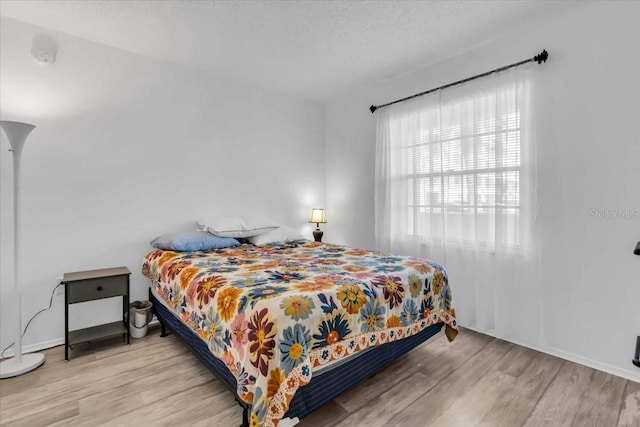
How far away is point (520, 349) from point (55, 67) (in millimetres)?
4439

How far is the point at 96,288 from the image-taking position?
2361mm

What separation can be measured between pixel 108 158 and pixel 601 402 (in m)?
4.01

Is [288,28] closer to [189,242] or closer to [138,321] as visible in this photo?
[189,242]

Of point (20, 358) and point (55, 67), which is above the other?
point (55, 67)

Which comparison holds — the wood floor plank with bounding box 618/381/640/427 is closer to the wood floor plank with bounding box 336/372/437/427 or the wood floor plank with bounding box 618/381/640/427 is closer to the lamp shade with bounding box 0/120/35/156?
the wood floor plank with bounding box 336/372/437/427

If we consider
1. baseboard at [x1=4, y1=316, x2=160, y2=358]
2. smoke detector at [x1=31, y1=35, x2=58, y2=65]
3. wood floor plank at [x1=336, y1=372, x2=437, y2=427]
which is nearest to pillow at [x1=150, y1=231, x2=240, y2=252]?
baseboard at [x1=4, y1=316, x2=160, y2=358]

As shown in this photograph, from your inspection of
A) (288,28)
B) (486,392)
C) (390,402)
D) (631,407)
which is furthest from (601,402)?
(288,28)

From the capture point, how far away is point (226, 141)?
11.4 feet

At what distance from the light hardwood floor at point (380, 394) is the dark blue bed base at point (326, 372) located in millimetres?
170

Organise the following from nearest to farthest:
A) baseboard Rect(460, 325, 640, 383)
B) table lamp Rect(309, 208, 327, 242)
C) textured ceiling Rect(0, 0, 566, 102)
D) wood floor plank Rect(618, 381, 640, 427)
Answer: wood floor plank Rect(618, 381, 640, 427) < baseboard Rect(460, 325, 640, 383) < textured ceiling Rect(0, 0, 566, 102) < table lamp Rect(309, 208, 327, 242)

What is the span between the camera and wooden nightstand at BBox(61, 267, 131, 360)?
225cm

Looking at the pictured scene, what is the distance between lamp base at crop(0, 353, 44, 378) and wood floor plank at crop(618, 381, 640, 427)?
359 cm

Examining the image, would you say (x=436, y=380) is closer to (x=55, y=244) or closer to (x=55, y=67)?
(x=55, y=244)

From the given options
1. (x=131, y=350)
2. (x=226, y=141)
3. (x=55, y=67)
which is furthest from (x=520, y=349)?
(x=55, y=67)
